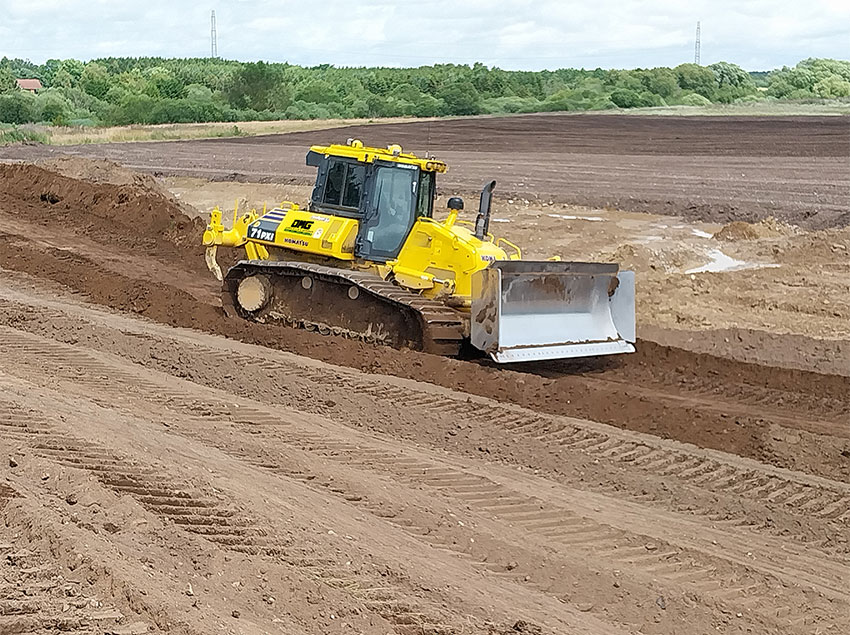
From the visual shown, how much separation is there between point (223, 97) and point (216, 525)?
2928 inches

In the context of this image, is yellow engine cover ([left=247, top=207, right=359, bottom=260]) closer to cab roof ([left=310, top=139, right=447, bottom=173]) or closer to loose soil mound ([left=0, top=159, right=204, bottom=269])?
cab roof ([left=310, top=139, right=447, bottom=173])

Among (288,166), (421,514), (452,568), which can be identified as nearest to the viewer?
(452,568)

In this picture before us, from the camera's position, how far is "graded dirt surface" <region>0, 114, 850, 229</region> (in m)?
26.7

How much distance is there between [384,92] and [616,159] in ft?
169

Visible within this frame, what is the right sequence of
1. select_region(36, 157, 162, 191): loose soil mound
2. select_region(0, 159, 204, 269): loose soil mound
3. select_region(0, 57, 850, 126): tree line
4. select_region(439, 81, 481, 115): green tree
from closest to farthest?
select_region(0, 159, 204, 269): loose soil mound → select_region(36, 157, 162, 191): loose soil mound → select_region(0, 57, 850, 126): tree line → select_region(439, 81, 481, 115): green tree

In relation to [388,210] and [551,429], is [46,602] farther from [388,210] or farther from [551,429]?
[388,210]

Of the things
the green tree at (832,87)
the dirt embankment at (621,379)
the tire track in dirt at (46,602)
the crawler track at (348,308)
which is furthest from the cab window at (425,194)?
the green tree at (832,87)

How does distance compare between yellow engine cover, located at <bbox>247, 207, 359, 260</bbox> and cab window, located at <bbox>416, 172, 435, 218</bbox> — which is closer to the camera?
cab window, located at <bbox>416, 172, 435, 218</bbox>

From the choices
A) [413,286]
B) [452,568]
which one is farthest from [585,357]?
[452,568]

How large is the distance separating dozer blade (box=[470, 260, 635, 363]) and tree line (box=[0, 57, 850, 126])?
54693mm

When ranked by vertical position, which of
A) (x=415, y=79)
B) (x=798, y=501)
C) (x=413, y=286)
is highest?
(x=415, y=79)

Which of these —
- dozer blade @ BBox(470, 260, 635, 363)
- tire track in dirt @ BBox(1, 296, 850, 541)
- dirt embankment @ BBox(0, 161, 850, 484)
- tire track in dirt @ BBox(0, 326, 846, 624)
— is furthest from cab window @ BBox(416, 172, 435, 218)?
tire track in dirt @ BBox(0, 326, 846, 624)

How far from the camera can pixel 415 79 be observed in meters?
87.4

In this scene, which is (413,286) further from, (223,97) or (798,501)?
(223,97)
